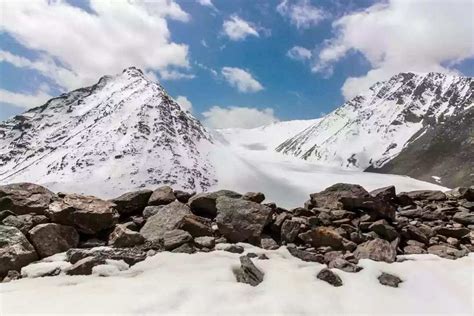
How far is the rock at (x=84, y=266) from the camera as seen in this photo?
10.6 metres

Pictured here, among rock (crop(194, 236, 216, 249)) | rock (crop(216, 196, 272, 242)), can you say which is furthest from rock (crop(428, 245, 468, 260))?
rock (crop(194, 236, 216, 249))

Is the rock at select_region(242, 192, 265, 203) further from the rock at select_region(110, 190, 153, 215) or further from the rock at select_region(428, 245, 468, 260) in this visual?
the rock at select_region(428, 245, 468, 260)

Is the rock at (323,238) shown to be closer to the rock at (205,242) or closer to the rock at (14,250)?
the rock at (205,242)

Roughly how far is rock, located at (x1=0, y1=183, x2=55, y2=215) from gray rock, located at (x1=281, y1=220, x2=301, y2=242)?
703 cm

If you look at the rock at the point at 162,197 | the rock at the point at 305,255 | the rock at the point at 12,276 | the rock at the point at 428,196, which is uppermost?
the rock at the point at 428,196

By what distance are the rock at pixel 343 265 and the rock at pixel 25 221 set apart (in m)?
7.99

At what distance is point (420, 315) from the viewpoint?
9.49 m

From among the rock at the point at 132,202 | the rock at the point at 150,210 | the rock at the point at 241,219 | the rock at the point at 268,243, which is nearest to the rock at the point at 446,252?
the rock at the point at 268,243

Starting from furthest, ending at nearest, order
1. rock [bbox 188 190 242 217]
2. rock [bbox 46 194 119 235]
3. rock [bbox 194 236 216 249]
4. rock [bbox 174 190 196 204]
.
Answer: rock [bbox 174 190 196 204]
rock [bbox 188 190 242 217]
rock [bbox 46 194 119 235]
rock [bbox 194 236 216 249]

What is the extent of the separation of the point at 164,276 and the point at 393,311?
5008mm

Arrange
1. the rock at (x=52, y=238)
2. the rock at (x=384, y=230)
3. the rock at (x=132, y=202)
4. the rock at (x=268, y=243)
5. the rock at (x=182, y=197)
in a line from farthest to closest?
the rock at (x=182, y=197) < the rock at (x=132, y=202) < the rock at (x=384, y=230) < the rock at (x=268, y=243) < the rock at (x=52, y=238)

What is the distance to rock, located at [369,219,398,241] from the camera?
534 inches

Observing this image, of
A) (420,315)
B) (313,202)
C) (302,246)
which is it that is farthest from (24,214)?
(420,315)

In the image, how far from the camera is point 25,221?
41.2ft
